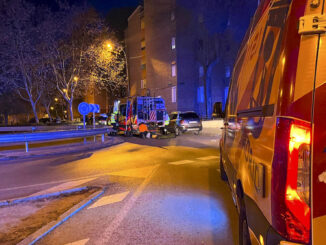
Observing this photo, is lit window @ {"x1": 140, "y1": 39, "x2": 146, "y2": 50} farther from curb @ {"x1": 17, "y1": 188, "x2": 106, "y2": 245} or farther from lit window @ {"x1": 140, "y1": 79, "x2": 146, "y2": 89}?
curb @ {"x1": 17, "y1": 188, "x2": 106, "y2": 245}

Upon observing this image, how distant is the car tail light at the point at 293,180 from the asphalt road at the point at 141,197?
1912 millimetres

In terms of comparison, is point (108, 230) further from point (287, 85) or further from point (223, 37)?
point (223, 37)

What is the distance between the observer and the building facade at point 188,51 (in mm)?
31828

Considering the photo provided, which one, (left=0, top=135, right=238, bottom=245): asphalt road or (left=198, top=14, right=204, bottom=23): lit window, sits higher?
(left=198, top=14, right=204, bottom=23): lit window

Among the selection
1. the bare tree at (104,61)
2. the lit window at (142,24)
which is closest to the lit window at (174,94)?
the bare tree at (104,61)

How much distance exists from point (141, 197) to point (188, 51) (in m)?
29.5

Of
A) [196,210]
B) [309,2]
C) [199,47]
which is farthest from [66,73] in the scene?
[309,2]

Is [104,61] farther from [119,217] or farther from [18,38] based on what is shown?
[119,217]

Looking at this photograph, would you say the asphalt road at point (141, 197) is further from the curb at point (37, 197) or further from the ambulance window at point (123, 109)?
the ambulance window at point (123, 109)

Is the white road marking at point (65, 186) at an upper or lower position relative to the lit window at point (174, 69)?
lower

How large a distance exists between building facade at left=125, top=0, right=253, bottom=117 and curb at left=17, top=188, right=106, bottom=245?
2723 cm

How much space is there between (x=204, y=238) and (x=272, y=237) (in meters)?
1.90

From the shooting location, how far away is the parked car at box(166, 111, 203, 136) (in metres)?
18.8

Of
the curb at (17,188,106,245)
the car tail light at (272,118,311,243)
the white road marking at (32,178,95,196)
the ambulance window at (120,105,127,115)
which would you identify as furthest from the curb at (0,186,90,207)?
the ambulance window at (120,105,127,115)
